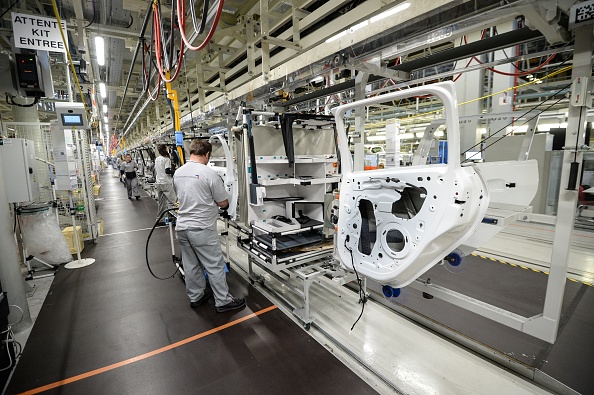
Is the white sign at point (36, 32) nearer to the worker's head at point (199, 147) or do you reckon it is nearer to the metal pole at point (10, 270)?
the metal pole at point (10, 270)

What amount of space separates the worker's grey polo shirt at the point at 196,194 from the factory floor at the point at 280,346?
1.12 meters

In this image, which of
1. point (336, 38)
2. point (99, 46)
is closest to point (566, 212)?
point (336, 38)

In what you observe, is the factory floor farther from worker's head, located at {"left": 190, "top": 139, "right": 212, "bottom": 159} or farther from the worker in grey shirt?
worker's head, located at {"left": 190, "top": 139, "right": 212, "bottom": 159}

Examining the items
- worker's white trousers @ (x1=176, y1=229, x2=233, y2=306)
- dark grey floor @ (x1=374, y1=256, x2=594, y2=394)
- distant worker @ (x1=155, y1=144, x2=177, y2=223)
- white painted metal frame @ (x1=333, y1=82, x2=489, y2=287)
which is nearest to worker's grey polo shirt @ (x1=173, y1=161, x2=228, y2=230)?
worker's white trousers @ (x1=176, y1=229, x2=233, y2=306)

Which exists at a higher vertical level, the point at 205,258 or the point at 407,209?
the point at 407,209

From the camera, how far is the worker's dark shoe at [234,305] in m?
3.26

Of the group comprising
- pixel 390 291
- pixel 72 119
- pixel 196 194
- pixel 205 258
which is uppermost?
pixel 72 119

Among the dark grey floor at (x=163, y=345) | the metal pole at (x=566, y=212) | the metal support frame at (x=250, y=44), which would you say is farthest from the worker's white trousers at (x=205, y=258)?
the metal pole at (x=566, y=212)

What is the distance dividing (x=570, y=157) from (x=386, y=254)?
146cm

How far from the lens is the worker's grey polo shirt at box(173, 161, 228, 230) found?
3.08m

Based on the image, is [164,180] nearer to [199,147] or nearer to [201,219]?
[199,147]

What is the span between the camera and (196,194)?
10.1 feet

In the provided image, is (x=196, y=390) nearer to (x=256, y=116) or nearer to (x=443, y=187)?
(x=443, y=187)

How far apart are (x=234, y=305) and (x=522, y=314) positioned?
3310 millimetres
